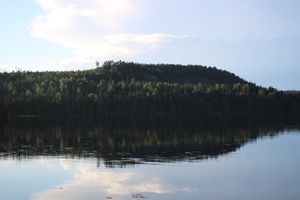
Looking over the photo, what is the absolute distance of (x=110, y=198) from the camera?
36.6 metres

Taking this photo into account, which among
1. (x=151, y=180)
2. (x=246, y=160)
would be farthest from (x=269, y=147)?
(x=151, y=180)

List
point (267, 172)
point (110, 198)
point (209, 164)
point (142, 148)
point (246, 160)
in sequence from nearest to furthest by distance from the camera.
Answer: point (110, 198)
point (267, 172)
point (209, 164)
point (246, 160)
point (142, 148)

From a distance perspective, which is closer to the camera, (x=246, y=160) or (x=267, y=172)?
(x=267, y=172)

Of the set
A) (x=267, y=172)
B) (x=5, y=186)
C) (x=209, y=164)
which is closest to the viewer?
(x=5, y=186)

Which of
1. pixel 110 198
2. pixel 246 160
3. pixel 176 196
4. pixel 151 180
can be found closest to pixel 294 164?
pixel 246 160

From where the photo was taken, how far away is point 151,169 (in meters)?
51.4

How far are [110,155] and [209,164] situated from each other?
1435 centimetres

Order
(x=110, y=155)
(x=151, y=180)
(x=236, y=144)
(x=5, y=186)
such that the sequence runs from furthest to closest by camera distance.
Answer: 1. (x=236, y=144)
2. (x=110, y=155)
3. (x=151, y=180)
4. (x=5, y=186)

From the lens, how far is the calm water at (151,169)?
39188 mm

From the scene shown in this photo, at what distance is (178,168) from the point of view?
170 feet

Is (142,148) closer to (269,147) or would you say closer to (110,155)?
(110,155)

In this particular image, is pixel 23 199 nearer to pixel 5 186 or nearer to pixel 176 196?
pixel 5 186

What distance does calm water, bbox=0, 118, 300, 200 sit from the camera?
→ 39.2 meters

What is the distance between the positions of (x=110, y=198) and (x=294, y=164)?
1014 inches
